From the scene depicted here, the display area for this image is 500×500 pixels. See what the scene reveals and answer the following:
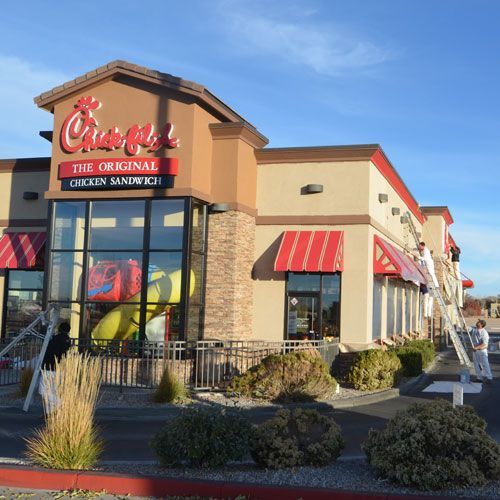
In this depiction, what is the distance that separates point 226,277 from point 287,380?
5458 mm

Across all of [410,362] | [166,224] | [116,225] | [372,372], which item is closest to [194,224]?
[166,224]

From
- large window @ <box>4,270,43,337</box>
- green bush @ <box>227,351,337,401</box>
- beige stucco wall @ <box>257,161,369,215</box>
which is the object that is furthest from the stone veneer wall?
large window @ <box>4,270,43,337</box>

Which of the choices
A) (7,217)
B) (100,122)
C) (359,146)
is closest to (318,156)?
(359,146)

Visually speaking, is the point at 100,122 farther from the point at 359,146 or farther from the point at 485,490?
the point at 485,490

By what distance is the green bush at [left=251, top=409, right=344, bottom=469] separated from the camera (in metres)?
7.70

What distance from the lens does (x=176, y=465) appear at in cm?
781

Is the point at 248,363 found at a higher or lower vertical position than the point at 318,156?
lower

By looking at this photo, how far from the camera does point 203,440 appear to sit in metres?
7.60

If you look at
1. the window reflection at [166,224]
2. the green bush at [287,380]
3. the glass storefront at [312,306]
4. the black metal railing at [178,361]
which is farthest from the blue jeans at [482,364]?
the window reflection at [166,224]

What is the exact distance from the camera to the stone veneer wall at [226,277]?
18750 millimetres

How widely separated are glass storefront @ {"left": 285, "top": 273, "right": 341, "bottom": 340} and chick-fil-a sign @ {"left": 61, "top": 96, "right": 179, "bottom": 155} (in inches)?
218

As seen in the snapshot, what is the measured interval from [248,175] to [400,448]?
13.6 metres

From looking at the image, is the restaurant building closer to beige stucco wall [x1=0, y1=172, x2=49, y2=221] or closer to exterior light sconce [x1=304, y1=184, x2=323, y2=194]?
exterior light sconce [x1=304, y1=184, x2=323, y2=194]

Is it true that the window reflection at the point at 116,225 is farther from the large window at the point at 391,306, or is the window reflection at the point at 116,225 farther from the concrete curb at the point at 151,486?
the concrete curb at the point at 151,486
